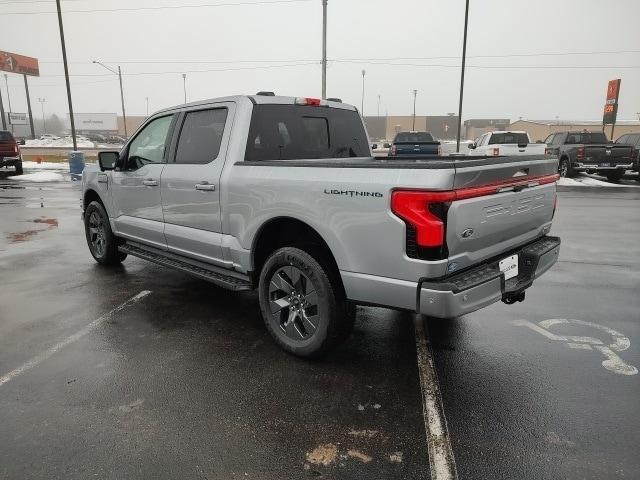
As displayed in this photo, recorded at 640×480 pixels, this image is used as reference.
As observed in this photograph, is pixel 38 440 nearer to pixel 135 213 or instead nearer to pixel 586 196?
pixel 135 213

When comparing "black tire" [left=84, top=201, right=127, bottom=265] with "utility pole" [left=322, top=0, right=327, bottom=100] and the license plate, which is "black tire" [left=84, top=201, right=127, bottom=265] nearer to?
the license plate

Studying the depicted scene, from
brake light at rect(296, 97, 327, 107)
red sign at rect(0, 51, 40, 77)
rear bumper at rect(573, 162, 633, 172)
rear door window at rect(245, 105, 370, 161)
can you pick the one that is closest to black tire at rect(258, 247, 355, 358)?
rear door window at rect(245, 105, 370, 161)

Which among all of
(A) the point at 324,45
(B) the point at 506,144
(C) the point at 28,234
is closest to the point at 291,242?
(C) the point at 28,234

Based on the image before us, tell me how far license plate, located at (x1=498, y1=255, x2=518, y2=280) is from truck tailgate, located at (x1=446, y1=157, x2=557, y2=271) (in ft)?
0.28

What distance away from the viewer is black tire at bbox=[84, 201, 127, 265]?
6.16 metres

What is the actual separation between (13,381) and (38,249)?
4.81 m

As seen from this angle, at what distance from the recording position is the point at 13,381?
131 inches

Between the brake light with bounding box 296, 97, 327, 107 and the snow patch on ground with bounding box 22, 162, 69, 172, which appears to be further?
the snow patch on ground with bounding box 22, 162, 69, 172

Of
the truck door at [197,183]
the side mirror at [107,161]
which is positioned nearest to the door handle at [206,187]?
the truck door at [197,183]

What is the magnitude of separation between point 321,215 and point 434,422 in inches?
59.8

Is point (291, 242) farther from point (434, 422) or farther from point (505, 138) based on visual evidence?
point (505, 138)

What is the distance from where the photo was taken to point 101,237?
6.39m

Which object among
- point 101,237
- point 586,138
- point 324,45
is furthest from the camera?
point 324,45

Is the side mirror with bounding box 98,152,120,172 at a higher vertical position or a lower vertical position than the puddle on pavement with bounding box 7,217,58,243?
higher
